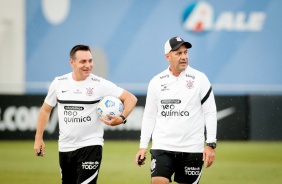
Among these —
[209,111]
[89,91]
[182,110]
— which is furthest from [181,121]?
[89,91]

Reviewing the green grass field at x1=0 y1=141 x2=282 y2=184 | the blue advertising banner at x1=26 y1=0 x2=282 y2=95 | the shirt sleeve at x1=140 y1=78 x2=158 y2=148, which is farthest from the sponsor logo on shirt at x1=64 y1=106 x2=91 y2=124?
the blue advertising banner at x1=26 y1=0 x2=282 y2=95

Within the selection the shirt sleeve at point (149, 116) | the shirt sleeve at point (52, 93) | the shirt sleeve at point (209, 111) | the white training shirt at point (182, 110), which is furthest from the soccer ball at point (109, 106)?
the shirt sleeve at point (209, 111)

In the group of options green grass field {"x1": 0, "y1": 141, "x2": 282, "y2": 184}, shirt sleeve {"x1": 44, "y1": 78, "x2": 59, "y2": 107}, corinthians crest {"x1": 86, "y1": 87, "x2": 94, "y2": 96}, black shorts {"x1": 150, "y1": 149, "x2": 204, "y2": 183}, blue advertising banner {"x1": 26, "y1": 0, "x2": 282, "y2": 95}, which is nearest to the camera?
black shorts {"x1": 150, "y1": 149, "x2": 204, "y2": 183}

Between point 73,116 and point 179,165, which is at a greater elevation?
point 73,116

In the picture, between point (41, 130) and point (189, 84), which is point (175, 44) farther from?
point (41, 130)

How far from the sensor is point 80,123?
9.74m

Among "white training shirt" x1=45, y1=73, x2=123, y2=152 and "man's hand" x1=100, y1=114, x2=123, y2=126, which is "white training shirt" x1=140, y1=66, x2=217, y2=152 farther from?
"white training shirt" x1=45, y1=73, x2=123, y2=152

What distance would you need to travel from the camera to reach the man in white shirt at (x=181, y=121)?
9.45 m

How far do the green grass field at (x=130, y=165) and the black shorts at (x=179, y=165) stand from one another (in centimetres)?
588

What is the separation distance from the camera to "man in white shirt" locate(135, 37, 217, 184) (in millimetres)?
9445

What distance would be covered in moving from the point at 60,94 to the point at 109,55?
23340mm

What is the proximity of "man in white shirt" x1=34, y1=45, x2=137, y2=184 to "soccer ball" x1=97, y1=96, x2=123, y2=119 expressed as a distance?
6 cm

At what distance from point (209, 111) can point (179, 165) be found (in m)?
0.73

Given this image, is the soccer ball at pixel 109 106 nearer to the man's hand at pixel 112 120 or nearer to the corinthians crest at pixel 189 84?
the man's hand at pixel 112 120
